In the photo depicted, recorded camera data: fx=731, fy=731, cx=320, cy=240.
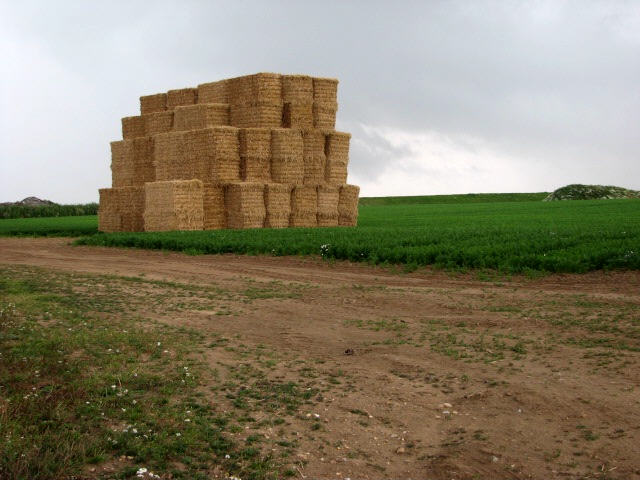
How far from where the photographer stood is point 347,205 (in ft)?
99.3

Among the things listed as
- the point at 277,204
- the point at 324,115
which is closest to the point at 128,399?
the point at 277,204

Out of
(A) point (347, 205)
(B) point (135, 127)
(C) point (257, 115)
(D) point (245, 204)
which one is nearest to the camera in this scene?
(D) point (245, 204)

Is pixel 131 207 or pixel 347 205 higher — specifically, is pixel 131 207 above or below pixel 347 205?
below

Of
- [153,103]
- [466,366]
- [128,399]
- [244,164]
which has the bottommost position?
[128,399]

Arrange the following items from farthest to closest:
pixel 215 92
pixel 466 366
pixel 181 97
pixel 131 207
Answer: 1. pixel 181 97
2. pixel 131 207
3. pixel 215 92
4. pixel 466 366

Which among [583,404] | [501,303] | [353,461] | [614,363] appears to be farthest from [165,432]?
[501,303]

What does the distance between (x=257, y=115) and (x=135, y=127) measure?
7930mm

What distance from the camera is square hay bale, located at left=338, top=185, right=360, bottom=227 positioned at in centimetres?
3012

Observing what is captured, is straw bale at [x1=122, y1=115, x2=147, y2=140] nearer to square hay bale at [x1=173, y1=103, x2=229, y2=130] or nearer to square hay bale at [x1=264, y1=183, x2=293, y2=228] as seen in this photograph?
square hay bale at [x1=173, y1=103, x2=229, y2=130]

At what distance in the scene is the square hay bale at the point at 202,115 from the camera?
28.8m

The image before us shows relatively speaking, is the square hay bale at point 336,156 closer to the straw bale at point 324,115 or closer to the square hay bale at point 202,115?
the straw bale at point 324,115

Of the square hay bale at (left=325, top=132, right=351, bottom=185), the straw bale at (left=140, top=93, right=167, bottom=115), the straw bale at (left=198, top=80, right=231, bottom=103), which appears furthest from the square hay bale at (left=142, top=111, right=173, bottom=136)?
the square hay bale at (left=325, top=132, right=351, bottom=185)

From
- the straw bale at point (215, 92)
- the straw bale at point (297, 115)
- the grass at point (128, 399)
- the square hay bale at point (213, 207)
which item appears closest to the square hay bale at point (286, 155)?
the straw bale at point (297, 115)

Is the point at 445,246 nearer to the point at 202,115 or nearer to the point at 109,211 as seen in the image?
the point at 202,115
